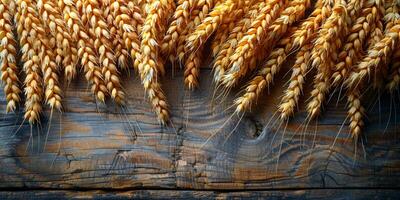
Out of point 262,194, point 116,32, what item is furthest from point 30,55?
point 262,194

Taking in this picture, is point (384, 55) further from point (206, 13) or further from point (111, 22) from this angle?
point (111, 22)

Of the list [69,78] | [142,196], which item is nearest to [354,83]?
[142,196]

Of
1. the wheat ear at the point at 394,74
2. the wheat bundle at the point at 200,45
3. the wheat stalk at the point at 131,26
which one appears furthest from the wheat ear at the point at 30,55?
the wheat ear at the point at 394,74

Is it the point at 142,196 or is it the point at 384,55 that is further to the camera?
the point at 142,196

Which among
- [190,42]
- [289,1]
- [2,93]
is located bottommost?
[2,93]

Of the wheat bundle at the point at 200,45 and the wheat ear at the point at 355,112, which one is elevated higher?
the wheat bundle at the point at 200,45

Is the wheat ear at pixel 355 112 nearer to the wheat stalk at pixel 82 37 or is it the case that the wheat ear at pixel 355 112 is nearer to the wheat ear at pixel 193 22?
the wheat ear at pixel 193 22

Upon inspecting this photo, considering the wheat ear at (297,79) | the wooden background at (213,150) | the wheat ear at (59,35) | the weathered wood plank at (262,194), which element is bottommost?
the weathered wood plank at (262,194)

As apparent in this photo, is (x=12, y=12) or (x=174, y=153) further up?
(x=12, y=12)
